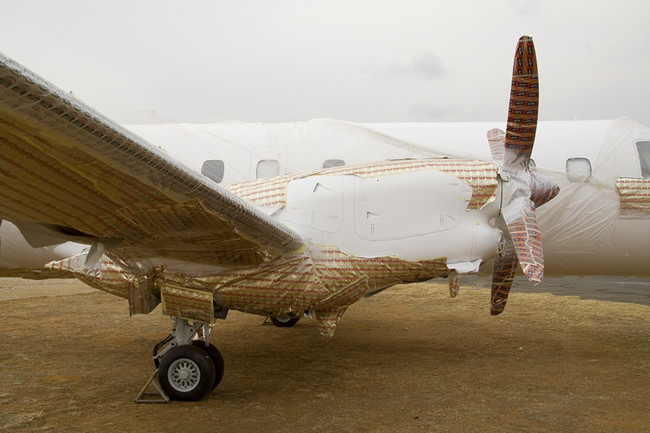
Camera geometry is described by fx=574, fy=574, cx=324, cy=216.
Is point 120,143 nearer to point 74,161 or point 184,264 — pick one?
point 74,161

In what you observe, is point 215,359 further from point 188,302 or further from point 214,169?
point 214,169

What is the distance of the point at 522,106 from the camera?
5.59 meters

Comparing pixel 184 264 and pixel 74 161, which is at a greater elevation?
pixel 74 161

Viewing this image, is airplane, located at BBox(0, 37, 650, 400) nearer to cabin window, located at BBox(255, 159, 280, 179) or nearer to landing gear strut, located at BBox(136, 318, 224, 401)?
landing gear strut, located at BBox(136, 318, 224, 401)

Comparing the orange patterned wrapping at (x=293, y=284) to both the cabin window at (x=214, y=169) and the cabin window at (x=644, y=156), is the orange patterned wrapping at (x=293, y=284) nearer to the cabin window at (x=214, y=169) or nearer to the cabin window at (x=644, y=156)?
the cabin window at (x=214, y=169)

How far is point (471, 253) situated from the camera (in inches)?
227

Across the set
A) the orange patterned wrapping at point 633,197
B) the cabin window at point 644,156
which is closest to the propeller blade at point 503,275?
the orange patterned wrapping at point 633,197

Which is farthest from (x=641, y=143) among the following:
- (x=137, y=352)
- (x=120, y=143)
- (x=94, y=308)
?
(x=94, y=308)

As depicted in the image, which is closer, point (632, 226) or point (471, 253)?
point (471, 253)

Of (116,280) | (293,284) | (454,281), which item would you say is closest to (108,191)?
(293,284)

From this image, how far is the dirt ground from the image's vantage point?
196 inches

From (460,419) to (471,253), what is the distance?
162 centimetres

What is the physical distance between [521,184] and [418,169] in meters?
1.10

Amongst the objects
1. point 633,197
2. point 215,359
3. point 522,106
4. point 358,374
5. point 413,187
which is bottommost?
point 358,374
